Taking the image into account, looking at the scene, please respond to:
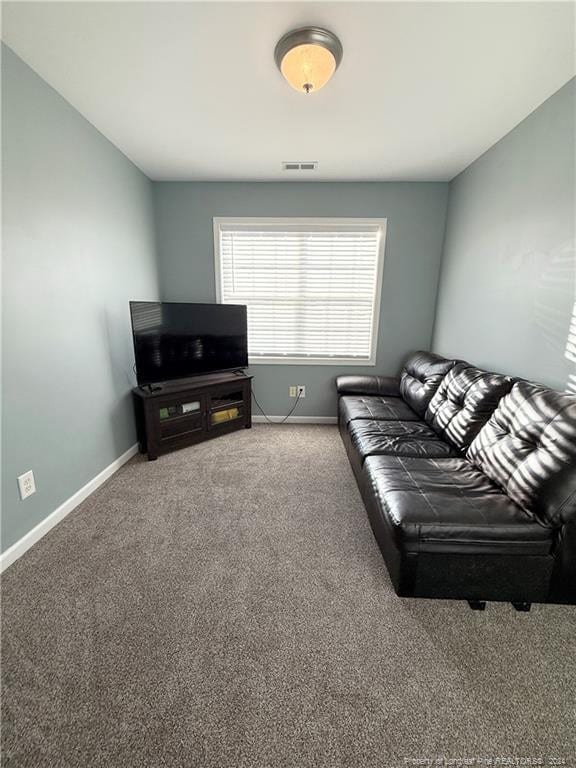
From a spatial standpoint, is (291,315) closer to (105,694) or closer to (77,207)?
(77,207)

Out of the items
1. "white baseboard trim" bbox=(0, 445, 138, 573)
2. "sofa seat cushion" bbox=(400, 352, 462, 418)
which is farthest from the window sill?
"white baseboard trim" bbox=(0, 445, 138, 573)

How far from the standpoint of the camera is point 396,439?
208 cm

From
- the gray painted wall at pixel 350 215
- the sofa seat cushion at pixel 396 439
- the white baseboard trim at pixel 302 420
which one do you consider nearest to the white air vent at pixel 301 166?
the gray painted wall at pixel 350 215

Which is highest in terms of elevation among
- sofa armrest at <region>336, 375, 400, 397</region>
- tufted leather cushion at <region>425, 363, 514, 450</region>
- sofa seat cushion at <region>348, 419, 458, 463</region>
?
tufted leather cushion at <region>425, 363, 514, 450</region>

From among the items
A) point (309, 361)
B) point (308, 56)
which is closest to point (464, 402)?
point (309, 361)

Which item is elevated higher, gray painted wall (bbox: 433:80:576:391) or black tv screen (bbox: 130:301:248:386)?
gray painted wall (bbox: 433:80:576:391)

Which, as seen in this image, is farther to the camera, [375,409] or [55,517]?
[375,409]

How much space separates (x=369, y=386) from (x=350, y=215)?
5.92 ft

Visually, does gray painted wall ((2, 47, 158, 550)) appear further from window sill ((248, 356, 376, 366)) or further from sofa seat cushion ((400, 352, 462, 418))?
sofa seat cushion ((400, 352, 462, 418))

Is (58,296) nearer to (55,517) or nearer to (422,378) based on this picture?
(55,517)

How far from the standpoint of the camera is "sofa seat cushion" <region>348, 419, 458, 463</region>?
193 centimetres

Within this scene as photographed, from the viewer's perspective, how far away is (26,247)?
5.19ft

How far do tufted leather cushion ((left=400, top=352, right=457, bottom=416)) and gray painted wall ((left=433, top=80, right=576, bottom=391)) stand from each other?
0.27m

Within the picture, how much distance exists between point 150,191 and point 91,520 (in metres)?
3.06
